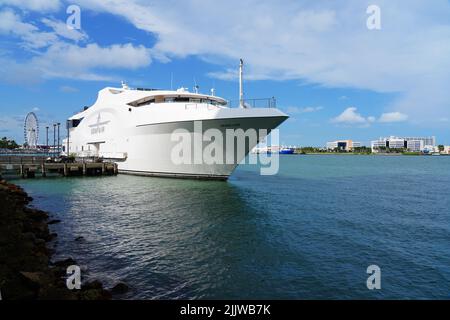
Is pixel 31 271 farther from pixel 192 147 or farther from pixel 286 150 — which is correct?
pixel 286 150

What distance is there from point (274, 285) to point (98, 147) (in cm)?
3649

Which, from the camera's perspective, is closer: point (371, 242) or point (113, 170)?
point (371, 242)

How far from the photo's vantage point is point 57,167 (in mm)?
34781

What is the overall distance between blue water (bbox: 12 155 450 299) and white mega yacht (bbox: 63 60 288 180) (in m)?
5.61

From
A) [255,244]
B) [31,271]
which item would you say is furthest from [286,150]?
[31,271]

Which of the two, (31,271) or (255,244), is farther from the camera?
(255,244)

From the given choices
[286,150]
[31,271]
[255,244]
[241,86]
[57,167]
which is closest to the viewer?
[31,271]

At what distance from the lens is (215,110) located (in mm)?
24000

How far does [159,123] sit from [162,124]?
41cm

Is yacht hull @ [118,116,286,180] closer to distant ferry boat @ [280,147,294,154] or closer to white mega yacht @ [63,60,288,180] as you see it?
white mega yacht @ [63,60,288,180]

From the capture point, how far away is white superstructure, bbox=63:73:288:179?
2312 cm

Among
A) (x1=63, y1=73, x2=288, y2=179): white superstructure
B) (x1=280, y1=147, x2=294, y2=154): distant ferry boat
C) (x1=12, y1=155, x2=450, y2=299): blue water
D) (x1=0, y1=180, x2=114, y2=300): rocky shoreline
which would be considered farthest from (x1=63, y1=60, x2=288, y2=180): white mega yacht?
(x1=280, y1=147, x2=294, y2=154): distant ferry boat
